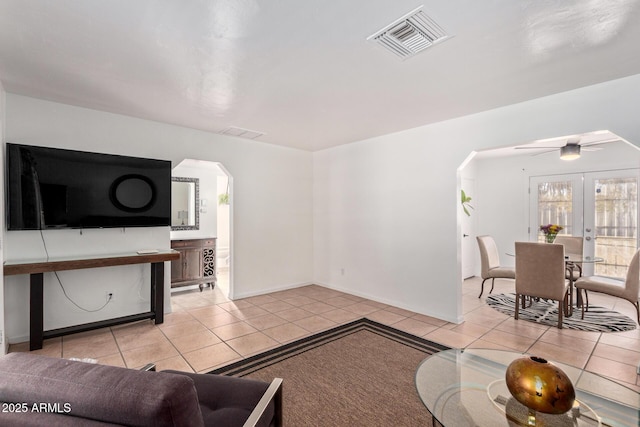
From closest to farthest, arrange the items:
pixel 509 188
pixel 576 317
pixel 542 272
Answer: pixel 542 272
pixel 576 317
pixel 509 188

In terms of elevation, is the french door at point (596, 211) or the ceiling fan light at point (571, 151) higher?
the ceiling fan light at point (571, 151)

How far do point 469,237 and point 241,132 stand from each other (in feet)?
16.6

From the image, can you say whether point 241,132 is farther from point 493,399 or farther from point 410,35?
point 493,399

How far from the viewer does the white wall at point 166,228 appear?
3.19 metres

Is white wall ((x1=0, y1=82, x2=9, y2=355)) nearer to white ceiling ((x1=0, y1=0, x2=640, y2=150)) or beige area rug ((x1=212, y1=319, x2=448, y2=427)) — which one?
white ceiling ((x1=0, y1=0, x2=640, y2=150))

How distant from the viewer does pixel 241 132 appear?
4473 millimetres

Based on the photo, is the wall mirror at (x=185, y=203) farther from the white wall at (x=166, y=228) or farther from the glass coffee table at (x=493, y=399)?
the glass coffee table at (x=493, y=399)

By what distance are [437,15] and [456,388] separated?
2256mm

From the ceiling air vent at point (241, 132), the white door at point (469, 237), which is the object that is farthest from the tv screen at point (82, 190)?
the white door at point (469, 237)

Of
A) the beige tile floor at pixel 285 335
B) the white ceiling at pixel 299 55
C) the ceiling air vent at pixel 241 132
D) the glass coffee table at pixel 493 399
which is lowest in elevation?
the beige tile floor at pixel 285 335

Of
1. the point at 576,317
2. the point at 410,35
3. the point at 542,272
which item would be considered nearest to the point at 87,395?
the point at 410,35

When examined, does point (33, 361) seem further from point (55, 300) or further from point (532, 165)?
point (532, 165)

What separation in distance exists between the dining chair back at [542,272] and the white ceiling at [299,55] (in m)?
1.83

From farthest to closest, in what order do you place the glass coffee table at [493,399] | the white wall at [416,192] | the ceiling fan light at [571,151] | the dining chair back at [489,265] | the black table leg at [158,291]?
the dining chair back at [489,265]
the ceiling fan light at [571,151]
the black table leg at [158,291]
the white wall at [416,192]
the glass coffee table at [493,399]
